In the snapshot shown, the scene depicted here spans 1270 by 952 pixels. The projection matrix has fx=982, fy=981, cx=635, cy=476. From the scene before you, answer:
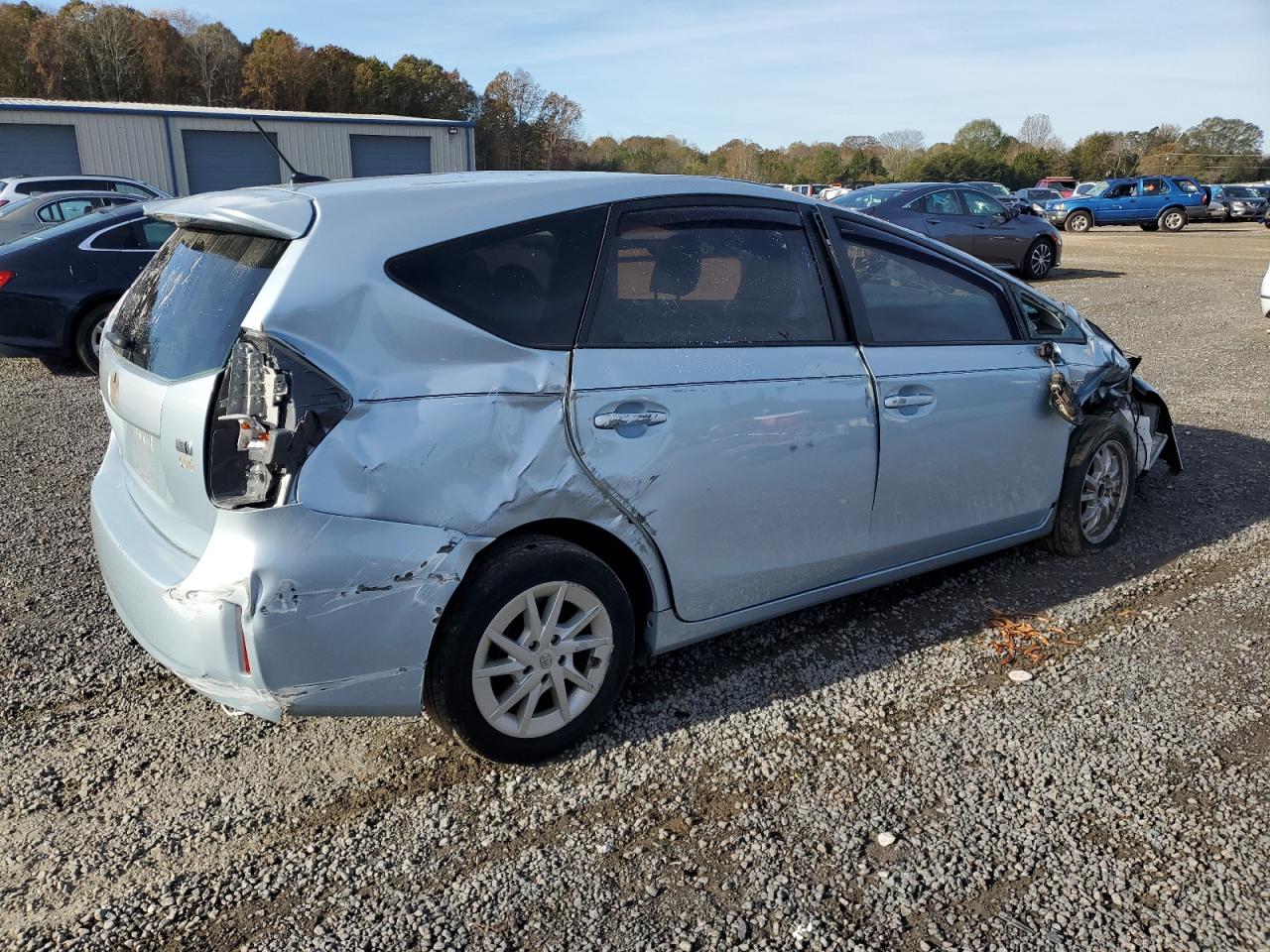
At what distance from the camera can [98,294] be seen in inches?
344

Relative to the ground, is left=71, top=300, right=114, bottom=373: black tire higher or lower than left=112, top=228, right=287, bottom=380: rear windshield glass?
lower

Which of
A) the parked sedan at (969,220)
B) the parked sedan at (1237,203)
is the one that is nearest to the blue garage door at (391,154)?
the parked sedan at (969,220)

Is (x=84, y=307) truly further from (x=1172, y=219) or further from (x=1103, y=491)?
(x=1172, y=219)

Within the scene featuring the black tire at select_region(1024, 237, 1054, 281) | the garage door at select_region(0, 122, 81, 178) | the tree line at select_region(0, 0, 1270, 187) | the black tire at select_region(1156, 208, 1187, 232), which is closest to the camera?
the black tire at select_region(1024, 237, 1054, 281)

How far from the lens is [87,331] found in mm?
8820

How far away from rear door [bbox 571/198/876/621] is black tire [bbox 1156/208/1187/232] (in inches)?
1393

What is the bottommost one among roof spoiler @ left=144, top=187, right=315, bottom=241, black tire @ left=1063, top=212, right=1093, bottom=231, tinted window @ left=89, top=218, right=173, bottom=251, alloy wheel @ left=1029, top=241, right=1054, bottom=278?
black tire @ left=1063, top=212, right=1093, bottom=231

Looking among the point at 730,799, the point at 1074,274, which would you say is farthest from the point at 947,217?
the point at 730,799

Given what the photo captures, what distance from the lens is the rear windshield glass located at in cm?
260

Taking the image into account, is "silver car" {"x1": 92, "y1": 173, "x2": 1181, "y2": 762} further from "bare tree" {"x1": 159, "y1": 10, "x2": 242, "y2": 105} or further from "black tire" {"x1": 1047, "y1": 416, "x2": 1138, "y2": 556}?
"bare tree" {"x1": 159, "y1": 10, "x2": 242, "y2": 105}

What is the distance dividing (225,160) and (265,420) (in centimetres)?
3563

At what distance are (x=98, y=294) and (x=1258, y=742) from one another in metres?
9.13

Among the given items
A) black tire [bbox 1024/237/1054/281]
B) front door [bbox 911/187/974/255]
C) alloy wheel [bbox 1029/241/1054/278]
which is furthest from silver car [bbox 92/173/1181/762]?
alloy wheel [bbox 1029/241/1054/278]

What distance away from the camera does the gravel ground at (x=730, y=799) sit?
237 centimetres
